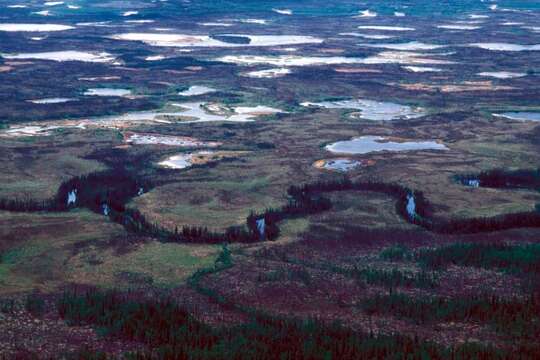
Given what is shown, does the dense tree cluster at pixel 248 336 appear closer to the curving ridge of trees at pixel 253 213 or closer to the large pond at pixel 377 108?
the curving ridge of trees at pixel 253 213

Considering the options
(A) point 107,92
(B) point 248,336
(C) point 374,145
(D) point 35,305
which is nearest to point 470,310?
(B) point 248,336

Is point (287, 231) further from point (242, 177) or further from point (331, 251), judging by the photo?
point (242, 177)

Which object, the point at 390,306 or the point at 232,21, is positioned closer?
the point at 390,306

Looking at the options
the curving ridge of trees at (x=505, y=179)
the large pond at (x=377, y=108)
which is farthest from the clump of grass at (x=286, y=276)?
the large pond at (x=377, y=108)

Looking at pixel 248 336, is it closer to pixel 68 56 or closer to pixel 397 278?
pixel 397 278

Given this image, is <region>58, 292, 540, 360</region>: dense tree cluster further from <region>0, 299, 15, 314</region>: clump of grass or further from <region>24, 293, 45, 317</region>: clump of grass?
<region>0, 299, 15, 314</region>: clump of grass

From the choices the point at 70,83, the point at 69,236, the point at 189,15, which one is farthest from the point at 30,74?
the point at 189,15
